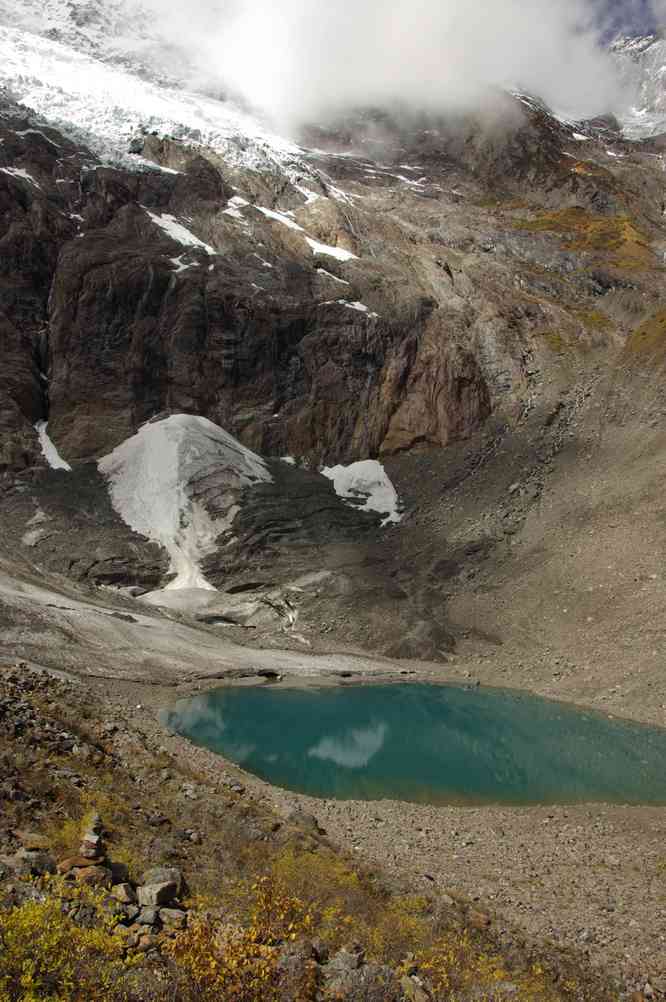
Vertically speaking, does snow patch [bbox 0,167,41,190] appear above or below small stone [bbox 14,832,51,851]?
below

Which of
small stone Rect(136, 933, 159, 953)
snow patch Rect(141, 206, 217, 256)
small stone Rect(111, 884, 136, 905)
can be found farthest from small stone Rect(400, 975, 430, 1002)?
snow patch Rect(141, 206, 217, 256)

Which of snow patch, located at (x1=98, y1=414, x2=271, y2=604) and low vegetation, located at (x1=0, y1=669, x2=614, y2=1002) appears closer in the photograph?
low vegetation, located at (x1=0, y1=669, x2=614, y2=1002)

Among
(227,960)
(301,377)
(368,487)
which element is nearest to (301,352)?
(301,377)

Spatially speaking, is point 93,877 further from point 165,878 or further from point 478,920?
point 478,920

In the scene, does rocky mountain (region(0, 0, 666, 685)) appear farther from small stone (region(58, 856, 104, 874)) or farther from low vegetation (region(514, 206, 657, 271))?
small stone (region(58, 856, 104, 874))

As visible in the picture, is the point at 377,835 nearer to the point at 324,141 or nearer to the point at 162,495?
the point at 162,495

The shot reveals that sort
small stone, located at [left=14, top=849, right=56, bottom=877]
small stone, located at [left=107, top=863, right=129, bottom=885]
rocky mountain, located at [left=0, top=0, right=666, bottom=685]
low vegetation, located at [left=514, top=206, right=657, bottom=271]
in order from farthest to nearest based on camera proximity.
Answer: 1. low vegetation, located at [left=514, top=206, right=657, bottom=271]
2. rocky mountain, located at [left=0, top=0, right=666, bottom=685]
3. small stone, located at [left=107, top=863, right=129, bottom=885]
4. small stone, located at [left=14, top=849, right=56, bottom=877]
